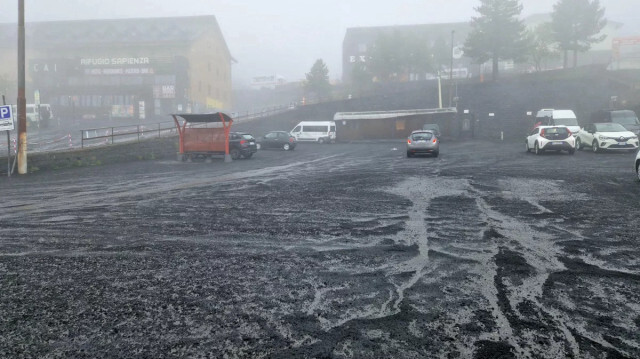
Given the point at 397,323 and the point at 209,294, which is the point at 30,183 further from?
the point at 397,323

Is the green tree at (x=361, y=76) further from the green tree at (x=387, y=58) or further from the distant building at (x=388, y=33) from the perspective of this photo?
the distant building at (x=388, y=33)

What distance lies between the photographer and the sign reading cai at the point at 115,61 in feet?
220

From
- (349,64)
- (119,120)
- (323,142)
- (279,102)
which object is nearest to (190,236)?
(323,142)

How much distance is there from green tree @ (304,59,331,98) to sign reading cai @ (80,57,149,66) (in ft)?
78.3

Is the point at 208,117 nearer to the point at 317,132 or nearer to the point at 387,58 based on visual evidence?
the point at 317,132

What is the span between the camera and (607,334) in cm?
364

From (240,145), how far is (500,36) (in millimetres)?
46031

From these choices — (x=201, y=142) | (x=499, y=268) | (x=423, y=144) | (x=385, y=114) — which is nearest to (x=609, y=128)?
(x=423, y=144)

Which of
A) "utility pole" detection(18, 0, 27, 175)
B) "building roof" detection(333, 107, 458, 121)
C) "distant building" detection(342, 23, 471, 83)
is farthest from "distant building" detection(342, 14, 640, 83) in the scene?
"utility pole" detection(18, 0, 27, 175)

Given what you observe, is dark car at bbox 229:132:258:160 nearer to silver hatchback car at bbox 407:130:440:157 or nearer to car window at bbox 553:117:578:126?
silver hatchback car at bbox 407:130:440:157

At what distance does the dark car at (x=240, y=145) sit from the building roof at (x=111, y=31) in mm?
45546

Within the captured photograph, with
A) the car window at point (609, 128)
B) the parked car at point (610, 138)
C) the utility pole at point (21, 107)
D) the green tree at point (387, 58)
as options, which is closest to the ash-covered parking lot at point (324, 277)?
the utility pole at point (21, 107)

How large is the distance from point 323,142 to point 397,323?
43.5 meters

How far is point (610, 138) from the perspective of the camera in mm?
24766
